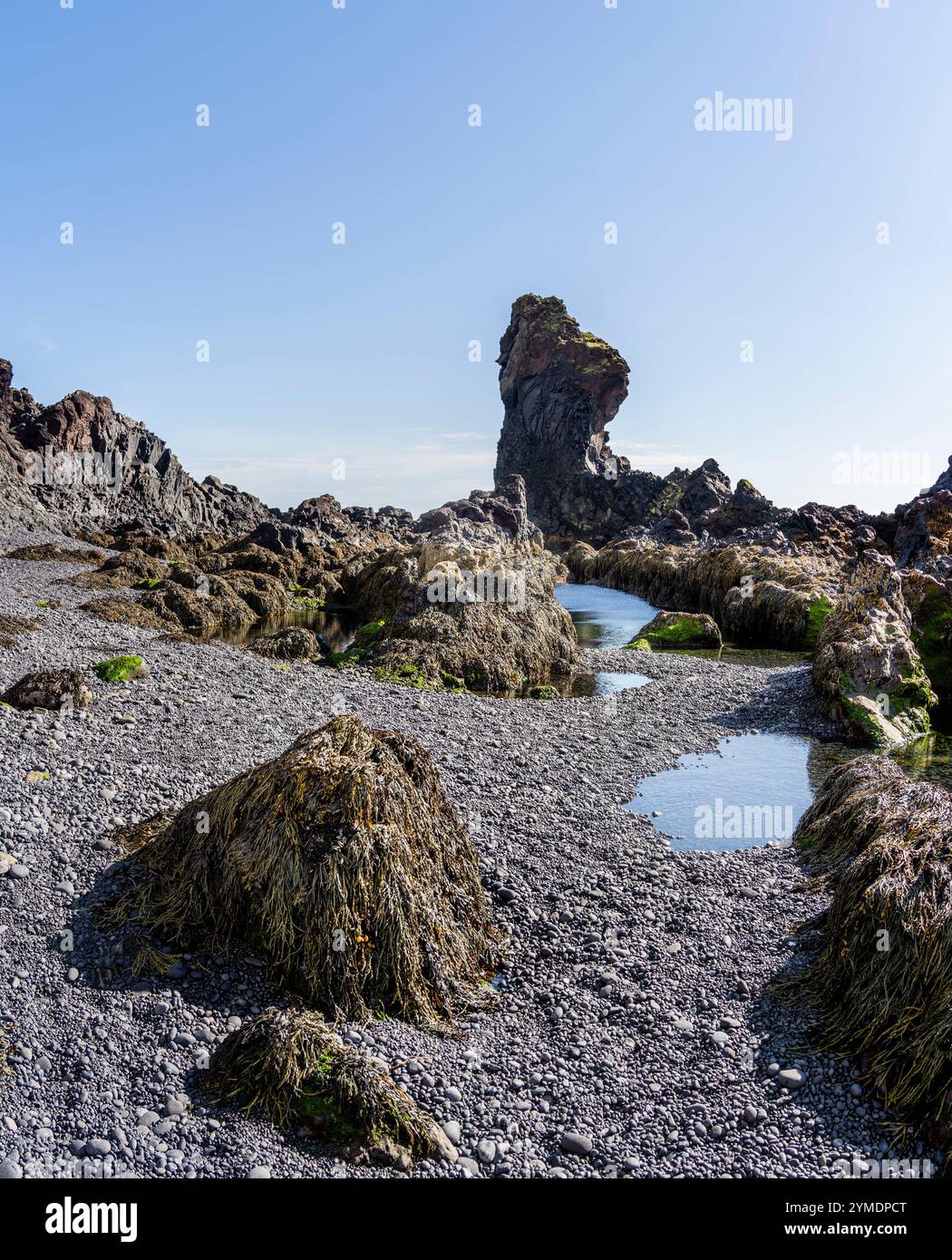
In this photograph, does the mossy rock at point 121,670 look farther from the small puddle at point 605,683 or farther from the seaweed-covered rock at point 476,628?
the small puddle at point 605,683

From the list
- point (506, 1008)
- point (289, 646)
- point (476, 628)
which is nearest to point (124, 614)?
point (289, 646)

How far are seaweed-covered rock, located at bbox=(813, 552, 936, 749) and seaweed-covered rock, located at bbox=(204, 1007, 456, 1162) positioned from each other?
15437 mm

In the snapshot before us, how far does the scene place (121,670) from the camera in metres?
16.0

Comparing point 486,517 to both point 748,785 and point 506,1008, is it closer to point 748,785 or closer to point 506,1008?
point 748,785

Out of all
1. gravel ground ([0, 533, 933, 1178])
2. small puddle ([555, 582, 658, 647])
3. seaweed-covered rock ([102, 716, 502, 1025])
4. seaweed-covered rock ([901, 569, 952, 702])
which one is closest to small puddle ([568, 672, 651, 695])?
small puddle ([555, 582, 658, 647])

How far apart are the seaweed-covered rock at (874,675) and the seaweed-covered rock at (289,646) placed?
48.3 feet

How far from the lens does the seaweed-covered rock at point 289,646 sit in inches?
954

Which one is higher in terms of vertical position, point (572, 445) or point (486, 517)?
point (572, 445)

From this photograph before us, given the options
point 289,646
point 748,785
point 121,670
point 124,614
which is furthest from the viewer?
point 124,614

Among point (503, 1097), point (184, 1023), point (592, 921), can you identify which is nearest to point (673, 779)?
point (592, 921)

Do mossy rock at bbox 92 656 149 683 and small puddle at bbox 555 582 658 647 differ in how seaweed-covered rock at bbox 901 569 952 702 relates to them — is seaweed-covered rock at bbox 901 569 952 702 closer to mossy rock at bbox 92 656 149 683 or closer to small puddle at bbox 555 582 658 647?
small puddle at bbox 555 582 658 647

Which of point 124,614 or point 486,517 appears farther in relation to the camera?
point 486,517

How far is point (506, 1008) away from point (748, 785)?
28.7ft

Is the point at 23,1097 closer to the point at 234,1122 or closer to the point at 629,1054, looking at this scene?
the point at 234,1122
